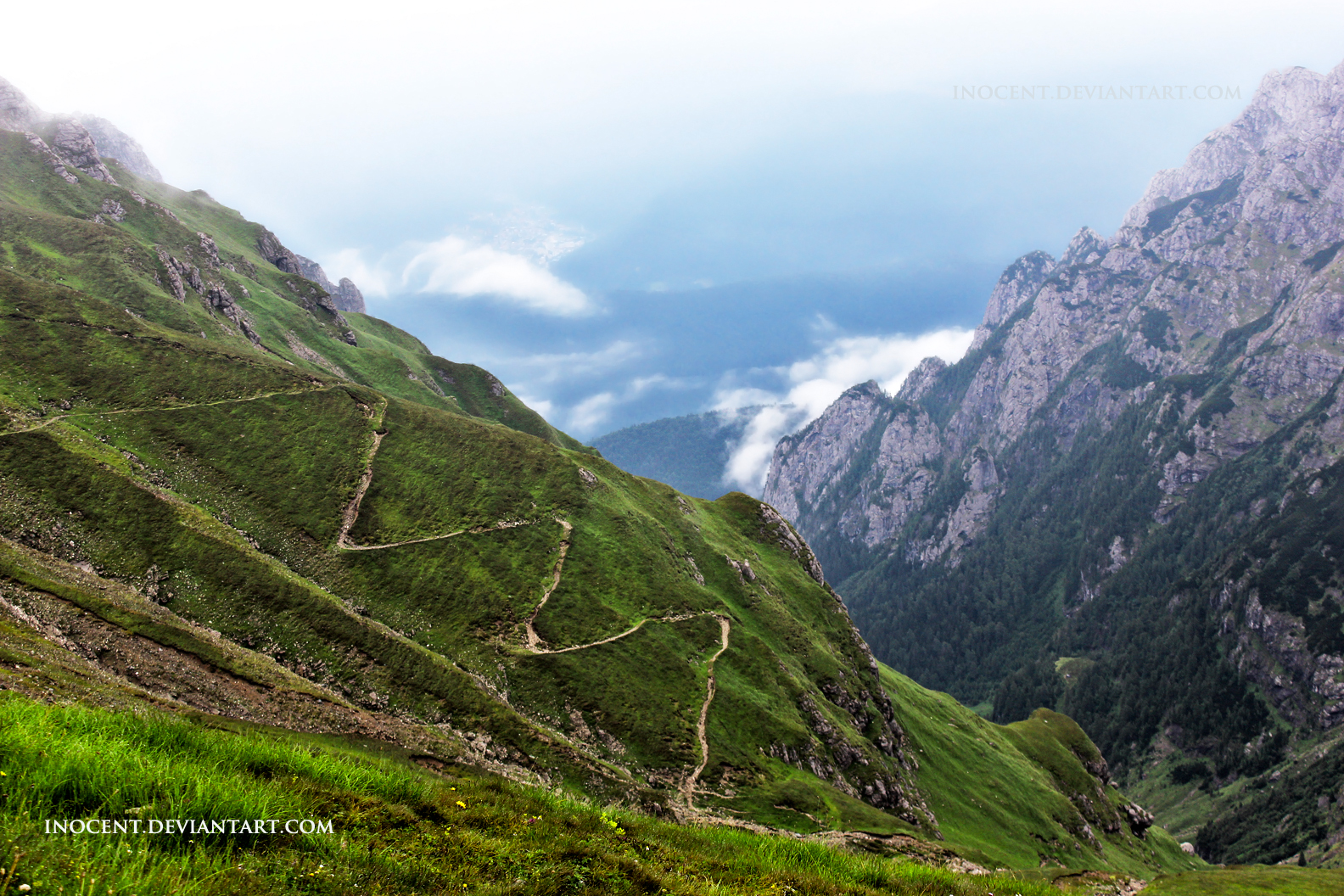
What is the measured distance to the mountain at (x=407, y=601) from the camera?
150ft

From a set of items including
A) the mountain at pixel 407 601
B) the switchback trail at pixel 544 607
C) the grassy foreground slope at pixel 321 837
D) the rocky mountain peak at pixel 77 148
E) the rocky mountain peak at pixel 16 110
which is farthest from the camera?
the rocky mountain peak at pixel 16 110

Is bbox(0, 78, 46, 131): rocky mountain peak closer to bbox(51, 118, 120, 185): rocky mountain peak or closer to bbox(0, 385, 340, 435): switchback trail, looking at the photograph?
bbox(51, 118, 120, 185): rocky mountain peak

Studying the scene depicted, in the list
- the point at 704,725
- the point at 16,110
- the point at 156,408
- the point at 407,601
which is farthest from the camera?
the point at 16,110

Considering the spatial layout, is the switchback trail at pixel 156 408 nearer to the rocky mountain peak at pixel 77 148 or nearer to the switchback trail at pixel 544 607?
the switchback trail at pixel 544 607

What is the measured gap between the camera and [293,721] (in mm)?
41469

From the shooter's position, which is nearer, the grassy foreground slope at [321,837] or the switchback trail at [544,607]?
the grassy foreground slope at [321,837]

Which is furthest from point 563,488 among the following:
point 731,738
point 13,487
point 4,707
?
point 4,707

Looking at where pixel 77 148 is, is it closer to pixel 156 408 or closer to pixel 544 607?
pixel 156 408

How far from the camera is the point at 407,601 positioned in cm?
7112

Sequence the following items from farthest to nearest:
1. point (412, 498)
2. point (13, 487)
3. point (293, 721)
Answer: point (412, 498), point (13, 487), point (293, 721)

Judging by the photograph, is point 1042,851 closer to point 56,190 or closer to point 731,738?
point 731,738

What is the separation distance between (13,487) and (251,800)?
74.1 metres

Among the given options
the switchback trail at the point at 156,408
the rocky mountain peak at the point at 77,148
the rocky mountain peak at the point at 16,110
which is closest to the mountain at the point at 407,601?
the switchback trail at the point at 156,408

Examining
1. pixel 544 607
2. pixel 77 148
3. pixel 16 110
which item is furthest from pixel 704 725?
pixel 16 110
